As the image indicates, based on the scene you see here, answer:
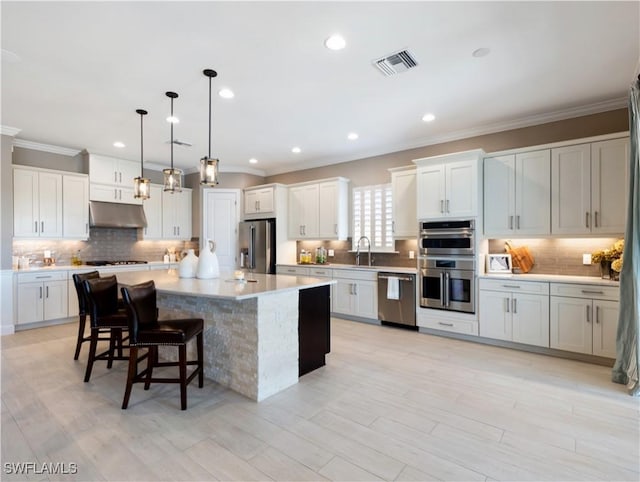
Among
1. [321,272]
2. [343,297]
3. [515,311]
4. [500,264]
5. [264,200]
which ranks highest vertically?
[264,200]

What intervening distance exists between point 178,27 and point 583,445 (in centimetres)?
401

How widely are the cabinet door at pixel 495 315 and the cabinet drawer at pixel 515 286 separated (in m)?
0.06

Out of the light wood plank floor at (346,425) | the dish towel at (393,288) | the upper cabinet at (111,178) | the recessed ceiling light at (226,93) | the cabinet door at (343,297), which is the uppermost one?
the recessed ceiling light at (226,93)

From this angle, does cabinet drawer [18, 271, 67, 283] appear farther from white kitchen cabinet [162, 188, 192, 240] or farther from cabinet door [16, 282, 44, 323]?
white kitchen cabinet [162, 188, 192, 240]

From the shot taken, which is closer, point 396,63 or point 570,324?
point 396,63

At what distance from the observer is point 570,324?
141 inches

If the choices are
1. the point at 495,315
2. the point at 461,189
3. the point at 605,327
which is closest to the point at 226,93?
Answer: the point at 461,189

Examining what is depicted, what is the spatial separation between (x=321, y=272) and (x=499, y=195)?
2.96m

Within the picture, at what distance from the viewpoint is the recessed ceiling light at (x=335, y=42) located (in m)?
2.49

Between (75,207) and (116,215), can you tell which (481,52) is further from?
(75,207)

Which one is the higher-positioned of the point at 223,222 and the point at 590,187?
the point at 590,187

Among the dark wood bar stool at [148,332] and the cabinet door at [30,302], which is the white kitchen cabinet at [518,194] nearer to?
the dark wood bar stool at [148,332]

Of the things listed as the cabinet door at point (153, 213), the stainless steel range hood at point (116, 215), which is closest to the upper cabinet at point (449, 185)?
the cabinet door at point (153, 213)

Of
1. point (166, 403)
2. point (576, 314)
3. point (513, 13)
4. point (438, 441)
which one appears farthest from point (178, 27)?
point (576, 314)
